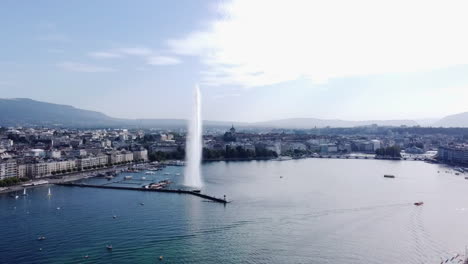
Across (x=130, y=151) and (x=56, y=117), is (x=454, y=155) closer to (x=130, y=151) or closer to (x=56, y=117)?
(x=130, y=151)

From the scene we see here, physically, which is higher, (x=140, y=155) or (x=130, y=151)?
(x=130, y=151)

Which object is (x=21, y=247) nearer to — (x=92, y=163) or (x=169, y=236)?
(x=169, y=236)

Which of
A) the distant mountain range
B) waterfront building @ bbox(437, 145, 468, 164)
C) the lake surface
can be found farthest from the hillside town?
the distant mountain range

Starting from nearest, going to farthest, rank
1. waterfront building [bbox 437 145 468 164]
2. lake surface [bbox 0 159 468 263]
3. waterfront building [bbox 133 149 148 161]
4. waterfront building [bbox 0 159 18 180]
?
1. lake surface [bbox 0 159 468 263]
2. waterfront building [bbox 0 159 18 180]
3. waterfront building [bbox 133 149 148 161]
4. waterfront building [bbox 437 145 468 164]

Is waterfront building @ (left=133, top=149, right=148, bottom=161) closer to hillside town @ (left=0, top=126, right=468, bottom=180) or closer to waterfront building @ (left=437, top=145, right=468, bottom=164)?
hillside town @ (left=0, top=126, right=468, bottom=180)

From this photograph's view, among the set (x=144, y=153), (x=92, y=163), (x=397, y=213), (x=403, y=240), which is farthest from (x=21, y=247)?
(x=144, y=153)

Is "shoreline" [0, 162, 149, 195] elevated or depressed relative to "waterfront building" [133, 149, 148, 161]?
depressed

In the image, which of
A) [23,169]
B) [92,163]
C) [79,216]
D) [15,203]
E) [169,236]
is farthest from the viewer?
A: [92,163]

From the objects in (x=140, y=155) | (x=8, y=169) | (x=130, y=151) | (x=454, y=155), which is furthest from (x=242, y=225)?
(x=454, y=155)
